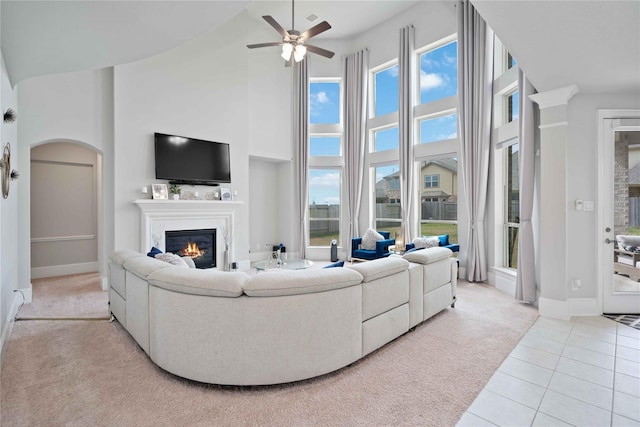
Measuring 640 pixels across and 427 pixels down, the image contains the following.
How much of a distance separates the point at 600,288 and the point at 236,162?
5.92 meters

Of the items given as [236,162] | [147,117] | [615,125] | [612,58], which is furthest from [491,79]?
[147,117]

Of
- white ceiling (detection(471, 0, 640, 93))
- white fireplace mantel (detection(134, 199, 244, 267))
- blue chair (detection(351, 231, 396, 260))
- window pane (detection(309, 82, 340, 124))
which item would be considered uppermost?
window pane (detection(309, 82, 340, 124))

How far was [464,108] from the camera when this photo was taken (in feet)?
17.6

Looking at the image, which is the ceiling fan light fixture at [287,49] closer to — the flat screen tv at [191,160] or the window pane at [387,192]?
the flat screen tv at [191,160]

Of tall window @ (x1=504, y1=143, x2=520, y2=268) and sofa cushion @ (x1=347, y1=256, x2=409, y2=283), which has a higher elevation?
tall window @ (x1=504, y1=143, x2=520, y2=268)

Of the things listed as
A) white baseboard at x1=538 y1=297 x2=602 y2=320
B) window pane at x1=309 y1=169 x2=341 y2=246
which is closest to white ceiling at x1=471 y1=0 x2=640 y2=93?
white baseboard at x1=538 y1=297 x2=602 y2=320

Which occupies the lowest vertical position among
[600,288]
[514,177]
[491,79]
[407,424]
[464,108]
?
[407,424]

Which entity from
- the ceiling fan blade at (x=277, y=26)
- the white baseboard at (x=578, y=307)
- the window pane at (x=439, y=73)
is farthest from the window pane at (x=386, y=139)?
the white baseboard at (x=578, y=307)

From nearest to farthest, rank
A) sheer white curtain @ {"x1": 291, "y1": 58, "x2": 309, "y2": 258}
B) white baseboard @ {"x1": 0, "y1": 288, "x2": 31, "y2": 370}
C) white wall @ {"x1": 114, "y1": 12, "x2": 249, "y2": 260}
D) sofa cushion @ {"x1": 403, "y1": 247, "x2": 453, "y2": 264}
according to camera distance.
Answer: white baseboard @ {"x1": 0, "y1": 288, "x2": 31, "y2": 370}
sofa cushion @ {"x1": 403, "y1": 247, "x2": 453, "y2": 264}
white wall @ {"x1": 114, "y1": 12, "x2": 249, "y2": 260}
sheer white curtain @ {"x1": 291, "y1": 58, "x2": 309, "y2": 258}

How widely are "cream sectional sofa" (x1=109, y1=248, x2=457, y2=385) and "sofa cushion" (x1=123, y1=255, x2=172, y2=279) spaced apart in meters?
0.02

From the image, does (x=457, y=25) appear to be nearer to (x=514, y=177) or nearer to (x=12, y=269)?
(x=514, y=177)

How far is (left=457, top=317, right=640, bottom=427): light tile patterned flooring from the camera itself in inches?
74.7

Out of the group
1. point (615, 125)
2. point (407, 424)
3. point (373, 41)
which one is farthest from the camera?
point (373, 41)

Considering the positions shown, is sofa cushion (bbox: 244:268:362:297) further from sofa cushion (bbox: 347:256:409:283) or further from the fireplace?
the fireplace
